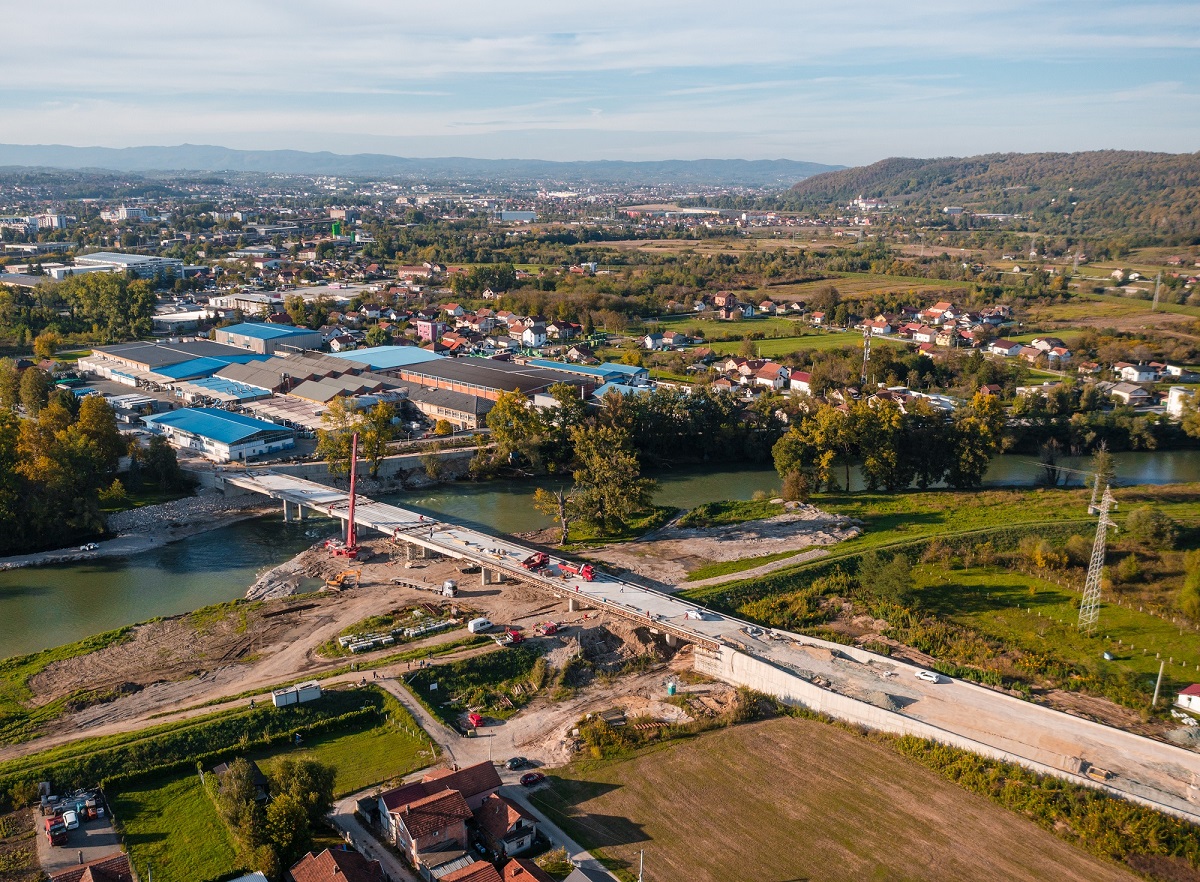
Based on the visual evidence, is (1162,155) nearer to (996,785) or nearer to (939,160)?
(939,160)

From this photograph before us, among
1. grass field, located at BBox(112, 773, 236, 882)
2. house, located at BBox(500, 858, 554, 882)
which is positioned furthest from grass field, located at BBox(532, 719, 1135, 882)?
grass field, located at BBox(112, 773, 236, 882)

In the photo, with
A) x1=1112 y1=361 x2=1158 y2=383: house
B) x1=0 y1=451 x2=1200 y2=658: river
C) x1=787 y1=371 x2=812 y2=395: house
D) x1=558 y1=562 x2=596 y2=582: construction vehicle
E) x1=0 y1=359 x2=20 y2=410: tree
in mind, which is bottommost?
x1=0 y1=451 x2=1200 y2=658: river

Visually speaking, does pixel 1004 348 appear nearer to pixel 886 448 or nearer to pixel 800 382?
pixel 800 382

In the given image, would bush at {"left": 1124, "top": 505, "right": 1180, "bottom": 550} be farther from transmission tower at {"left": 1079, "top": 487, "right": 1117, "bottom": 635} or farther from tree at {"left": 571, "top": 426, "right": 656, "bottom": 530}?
tree at {"left": 571, "top": 426, "right": 656, "bottom": 530}

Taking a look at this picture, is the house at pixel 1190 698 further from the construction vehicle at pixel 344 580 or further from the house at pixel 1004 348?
the house at pixel 1004 348

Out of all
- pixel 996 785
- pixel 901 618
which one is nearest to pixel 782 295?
pixel 901 618
